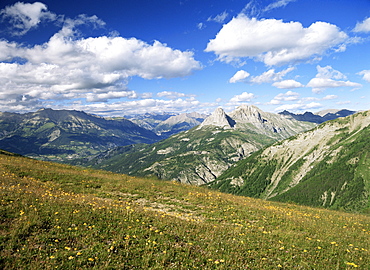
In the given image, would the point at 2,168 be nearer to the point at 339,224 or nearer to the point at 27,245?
the point at 27,245

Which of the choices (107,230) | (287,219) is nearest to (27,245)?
(107,230)

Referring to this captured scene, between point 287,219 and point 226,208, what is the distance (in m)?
6.13

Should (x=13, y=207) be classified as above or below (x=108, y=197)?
above

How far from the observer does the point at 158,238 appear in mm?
13008

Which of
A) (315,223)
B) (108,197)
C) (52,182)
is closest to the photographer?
(315,223)

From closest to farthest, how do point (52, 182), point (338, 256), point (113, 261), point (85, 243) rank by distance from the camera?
point (113, 261)
point (85, 243)
point (338, 256)
point (52, 182)

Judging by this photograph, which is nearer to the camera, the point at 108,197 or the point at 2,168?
the point at 108,197

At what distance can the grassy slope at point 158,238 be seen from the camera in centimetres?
1023

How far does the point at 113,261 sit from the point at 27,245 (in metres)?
4.70

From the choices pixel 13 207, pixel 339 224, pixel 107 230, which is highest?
pixel 13 207

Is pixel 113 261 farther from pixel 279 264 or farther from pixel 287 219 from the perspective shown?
pixel 287 219

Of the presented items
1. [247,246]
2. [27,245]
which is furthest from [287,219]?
[27,245]

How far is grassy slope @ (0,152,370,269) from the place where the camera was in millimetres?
10227

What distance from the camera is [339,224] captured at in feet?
71.3
